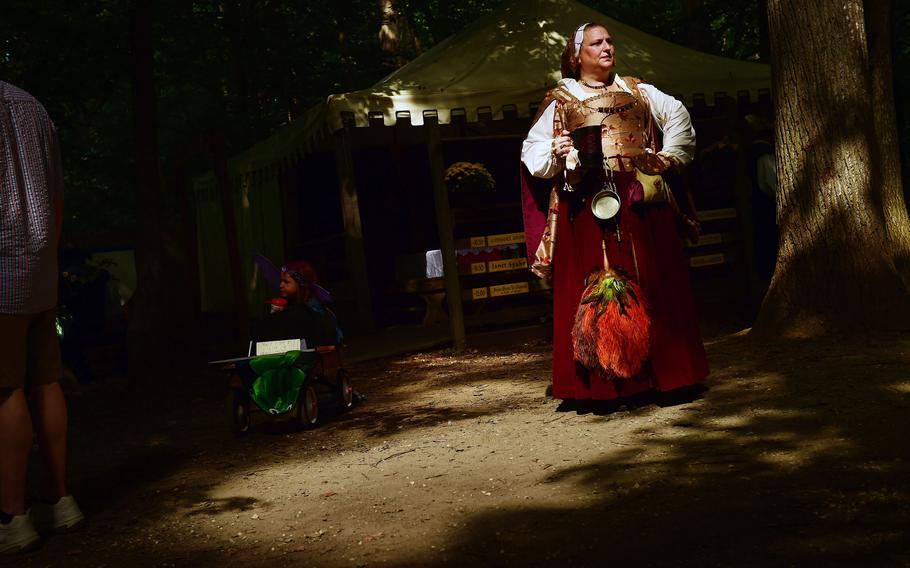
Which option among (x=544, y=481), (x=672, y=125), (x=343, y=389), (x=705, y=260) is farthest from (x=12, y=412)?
(x=705, y=260)

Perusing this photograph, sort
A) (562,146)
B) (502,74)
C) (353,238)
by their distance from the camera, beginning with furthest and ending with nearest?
(353,238), (502,74), (562,146)

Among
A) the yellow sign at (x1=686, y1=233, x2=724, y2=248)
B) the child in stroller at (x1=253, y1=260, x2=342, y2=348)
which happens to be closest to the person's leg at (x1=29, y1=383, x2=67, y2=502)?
the child in stroller at (x1=253, y1=260, x2=342, y2=348)

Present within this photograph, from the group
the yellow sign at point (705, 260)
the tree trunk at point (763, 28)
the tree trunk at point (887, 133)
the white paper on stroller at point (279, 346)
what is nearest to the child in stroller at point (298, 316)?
the white paper on stroller at point (279, 346)

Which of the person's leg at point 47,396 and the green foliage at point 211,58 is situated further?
the green foliage at point 211,58

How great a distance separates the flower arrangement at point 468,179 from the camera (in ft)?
40.2

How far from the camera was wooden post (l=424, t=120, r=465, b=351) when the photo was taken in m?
10.2

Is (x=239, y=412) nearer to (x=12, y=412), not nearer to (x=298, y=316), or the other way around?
(x=298, y=316)

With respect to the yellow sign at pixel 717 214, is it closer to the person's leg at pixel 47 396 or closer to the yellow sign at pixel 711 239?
the yellow sign at pixel 711 239

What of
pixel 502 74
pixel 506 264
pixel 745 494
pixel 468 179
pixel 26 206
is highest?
pixel 502 74

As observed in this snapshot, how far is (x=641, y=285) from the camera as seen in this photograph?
18.9 feet

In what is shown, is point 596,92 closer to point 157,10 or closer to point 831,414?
point 831,414

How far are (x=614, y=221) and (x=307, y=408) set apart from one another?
2.35 metres

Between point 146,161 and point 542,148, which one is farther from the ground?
point 146,161

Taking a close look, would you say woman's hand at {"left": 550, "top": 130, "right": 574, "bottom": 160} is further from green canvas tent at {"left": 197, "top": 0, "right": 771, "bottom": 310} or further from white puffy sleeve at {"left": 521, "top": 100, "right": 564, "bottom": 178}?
green canvas tent at {"left": 197, "top": 0, "right": 771, "bottom": 310}
